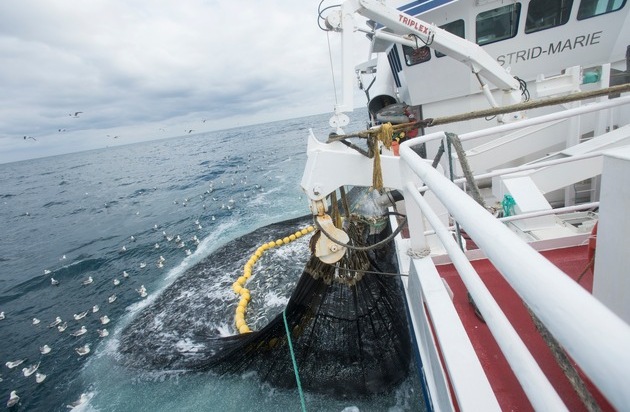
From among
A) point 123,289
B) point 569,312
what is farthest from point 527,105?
point 123,289


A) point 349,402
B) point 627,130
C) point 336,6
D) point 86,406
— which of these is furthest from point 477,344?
point 86,406

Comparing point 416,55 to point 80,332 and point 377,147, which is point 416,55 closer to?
point 377,147

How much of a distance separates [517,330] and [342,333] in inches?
74.9

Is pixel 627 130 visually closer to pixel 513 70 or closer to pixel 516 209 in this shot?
pixel 516 209

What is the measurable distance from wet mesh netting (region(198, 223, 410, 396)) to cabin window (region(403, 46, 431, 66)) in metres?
6.34

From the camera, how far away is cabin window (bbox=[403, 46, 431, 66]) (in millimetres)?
7837

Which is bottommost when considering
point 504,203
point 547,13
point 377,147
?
point 504,203

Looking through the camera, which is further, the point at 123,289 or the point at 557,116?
the point at 123,289

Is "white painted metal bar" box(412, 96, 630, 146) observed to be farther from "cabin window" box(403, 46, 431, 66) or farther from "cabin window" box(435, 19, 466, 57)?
"cabin window" box(403, 46, 431, 66)

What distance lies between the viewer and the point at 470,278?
1.09 m

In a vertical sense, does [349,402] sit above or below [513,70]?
below

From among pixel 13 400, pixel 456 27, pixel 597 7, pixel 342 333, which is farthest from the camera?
pixel 456 27

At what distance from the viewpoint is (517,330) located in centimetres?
210

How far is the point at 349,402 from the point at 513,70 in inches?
320
